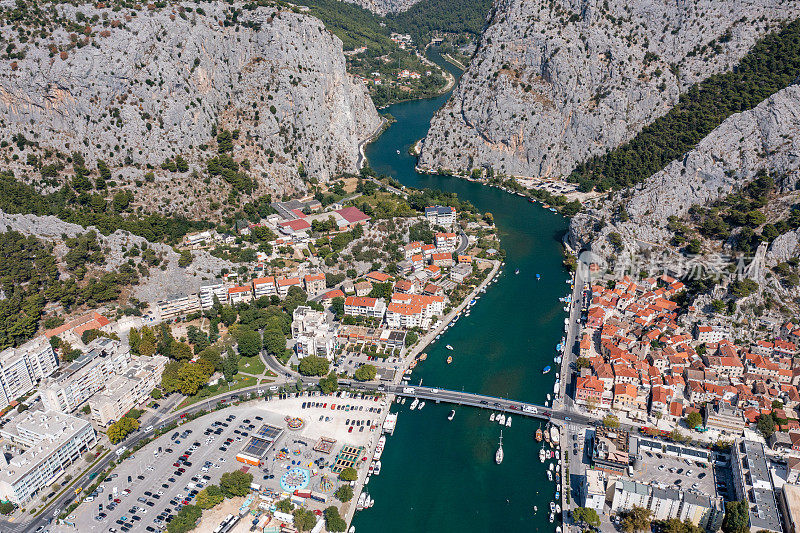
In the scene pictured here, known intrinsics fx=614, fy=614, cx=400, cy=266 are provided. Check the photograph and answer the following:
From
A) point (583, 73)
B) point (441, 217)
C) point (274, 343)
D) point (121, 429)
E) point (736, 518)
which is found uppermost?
point (583, 73)

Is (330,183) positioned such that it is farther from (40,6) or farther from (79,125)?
(40,6)

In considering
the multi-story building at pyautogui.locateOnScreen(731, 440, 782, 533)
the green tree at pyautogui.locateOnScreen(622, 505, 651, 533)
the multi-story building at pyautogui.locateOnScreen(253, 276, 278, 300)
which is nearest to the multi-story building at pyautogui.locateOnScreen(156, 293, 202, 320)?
the multi-story building at pyautogui.locateOnScreen(253, 276, 278, 300)

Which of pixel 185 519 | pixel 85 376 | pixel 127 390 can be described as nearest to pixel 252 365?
pixel 127 390

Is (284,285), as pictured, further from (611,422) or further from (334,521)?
(611,422)

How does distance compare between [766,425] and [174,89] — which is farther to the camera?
[174,89]

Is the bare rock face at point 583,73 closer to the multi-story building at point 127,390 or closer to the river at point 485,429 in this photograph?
the river at point 485,429

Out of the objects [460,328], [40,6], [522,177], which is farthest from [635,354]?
[40,6]
